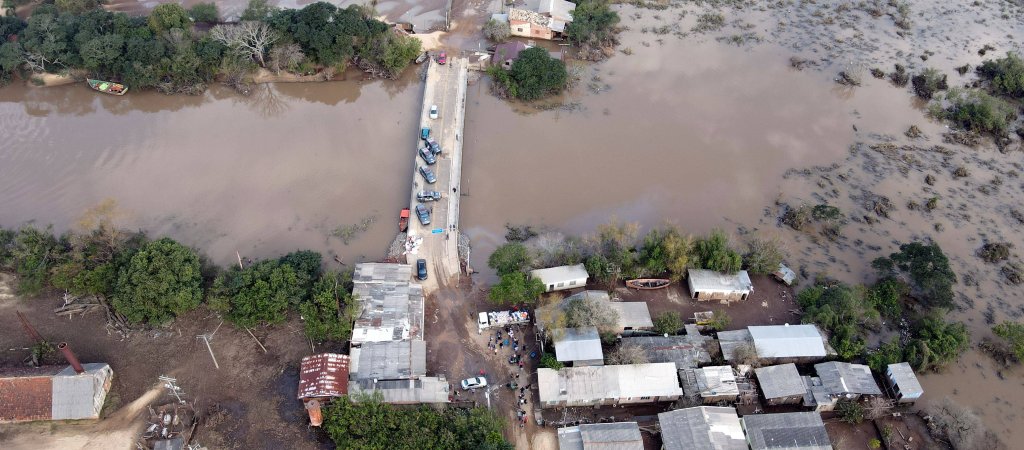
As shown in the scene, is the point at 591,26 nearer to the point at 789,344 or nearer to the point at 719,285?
the point at 719,285

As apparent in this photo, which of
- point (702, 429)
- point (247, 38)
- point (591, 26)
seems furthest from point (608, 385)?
point (247, 38)

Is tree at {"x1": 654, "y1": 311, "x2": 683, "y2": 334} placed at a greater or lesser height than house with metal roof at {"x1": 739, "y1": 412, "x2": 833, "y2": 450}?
greater

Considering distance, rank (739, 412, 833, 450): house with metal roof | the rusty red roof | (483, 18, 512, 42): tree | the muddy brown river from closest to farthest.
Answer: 1. (739, 412, 833, 450): house with metal roof
2. the rusty red roof
3. the muddy brown river
4. (483, 18, 512, 42): tree

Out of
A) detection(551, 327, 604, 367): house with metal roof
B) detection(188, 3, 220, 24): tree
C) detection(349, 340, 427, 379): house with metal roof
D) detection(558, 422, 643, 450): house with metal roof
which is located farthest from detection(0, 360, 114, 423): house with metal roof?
detection(188, 3, 220, 24): tree

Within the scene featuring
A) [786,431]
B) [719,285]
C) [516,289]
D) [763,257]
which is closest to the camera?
[786,431]

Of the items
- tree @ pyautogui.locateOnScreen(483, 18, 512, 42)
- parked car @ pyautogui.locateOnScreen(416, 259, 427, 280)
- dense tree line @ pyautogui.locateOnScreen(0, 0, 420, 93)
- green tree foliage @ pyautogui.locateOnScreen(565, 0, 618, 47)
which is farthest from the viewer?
tree @ pyautogui.locateOnScreen(483, 18, 512, 42)

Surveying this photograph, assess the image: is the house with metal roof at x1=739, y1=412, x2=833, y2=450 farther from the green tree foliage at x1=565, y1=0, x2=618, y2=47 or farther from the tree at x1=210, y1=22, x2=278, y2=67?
the tree at x1=210, y1=22, x2=278, y2=67
